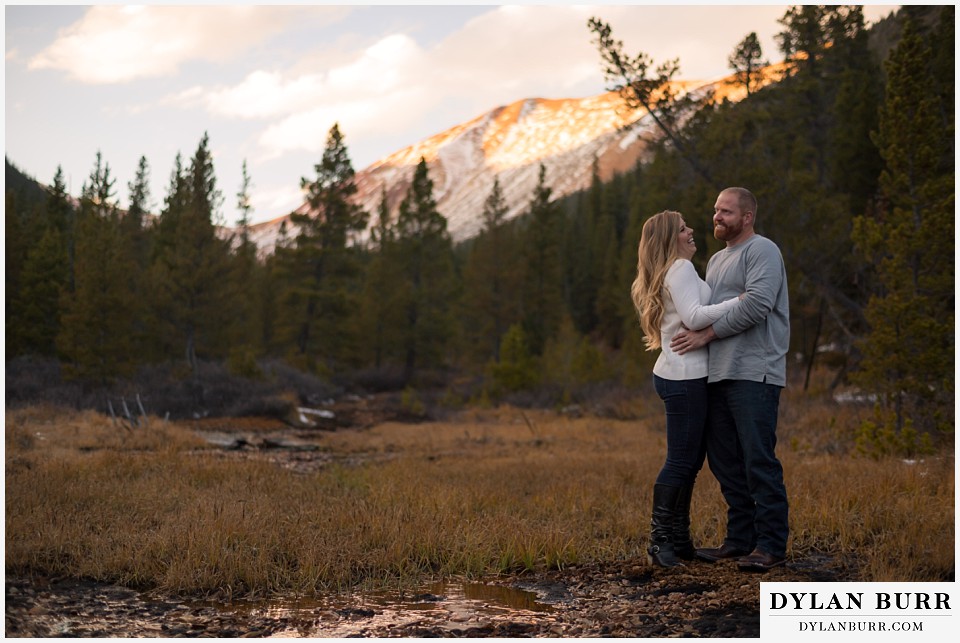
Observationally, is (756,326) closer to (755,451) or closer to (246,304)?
(755,451)

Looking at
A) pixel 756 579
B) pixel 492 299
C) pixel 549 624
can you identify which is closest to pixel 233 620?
pixel 549 624

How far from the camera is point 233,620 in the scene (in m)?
3.85

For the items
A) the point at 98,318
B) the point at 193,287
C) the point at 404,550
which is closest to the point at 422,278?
the point at 193,287

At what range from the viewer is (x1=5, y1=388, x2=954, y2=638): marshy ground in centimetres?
384

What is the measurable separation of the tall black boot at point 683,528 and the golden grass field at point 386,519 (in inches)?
26.0

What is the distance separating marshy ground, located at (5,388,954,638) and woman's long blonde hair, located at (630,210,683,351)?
62.1 inches

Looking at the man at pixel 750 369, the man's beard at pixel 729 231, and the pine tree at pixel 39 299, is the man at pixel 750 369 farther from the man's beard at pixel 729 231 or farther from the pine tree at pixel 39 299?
the pine tree at pixel 39 299

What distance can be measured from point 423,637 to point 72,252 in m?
34.8

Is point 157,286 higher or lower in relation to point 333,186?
lower

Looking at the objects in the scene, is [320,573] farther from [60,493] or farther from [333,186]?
[333,186]

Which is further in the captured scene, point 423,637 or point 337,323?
point 337,323

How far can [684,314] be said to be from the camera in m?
4.30

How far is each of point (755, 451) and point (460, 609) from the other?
6.25ft

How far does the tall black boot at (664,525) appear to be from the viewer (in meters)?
4.43
